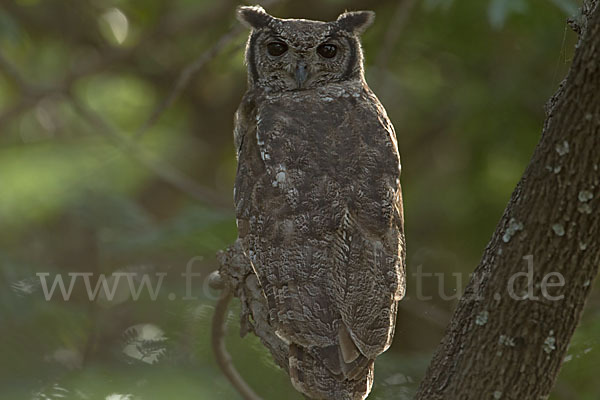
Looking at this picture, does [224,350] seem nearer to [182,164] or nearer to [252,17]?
[252,17]

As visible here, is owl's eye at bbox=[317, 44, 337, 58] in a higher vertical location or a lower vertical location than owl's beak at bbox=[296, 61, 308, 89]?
higher

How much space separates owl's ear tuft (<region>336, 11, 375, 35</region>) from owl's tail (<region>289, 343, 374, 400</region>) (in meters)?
1.84

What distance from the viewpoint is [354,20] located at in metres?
4.07

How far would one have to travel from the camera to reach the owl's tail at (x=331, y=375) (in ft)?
9.25

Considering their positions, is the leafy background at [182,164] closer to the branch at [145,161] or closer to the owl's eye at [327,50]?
the branch at [145,161]

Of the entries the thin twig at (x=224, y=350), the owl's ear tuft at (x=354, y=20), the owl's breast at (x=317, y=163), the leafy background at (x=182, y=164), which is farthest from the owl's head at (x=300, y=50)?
the thin twig at (x=224, y=350)

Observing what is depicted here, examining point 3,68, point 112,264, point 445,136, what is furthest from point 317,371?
point 445,136

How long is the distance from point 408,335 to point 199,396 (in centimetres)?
315

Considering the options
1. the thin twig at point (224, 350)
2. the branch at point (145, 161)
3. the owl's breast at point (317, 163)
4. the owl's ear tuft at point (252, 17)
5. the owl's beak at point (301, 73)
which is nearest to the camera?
the owl's breast at point (317, 163)

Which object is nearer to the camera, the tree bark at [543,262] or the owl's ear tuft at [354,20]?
the tree bark at [543,262]

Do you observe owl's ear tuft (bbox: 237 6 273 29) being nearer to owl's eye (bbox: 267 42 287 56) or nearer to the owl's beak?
owl's eye (bbox: 267 42 287 56)

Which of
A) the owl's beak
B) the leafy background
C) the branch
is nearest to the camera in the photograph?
the leafy background

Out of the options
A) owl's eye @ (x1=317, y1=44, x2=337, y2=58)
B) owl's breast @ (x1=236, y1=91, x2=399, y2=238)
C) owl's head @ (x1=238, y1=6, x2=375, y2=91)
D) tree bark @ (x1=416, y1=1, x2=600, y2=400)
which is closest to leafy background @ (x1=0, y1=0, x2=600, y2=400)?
owl's head @ (x1=238, y1=6, x2=375, y2=91)

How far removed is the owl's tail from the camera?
282cm
